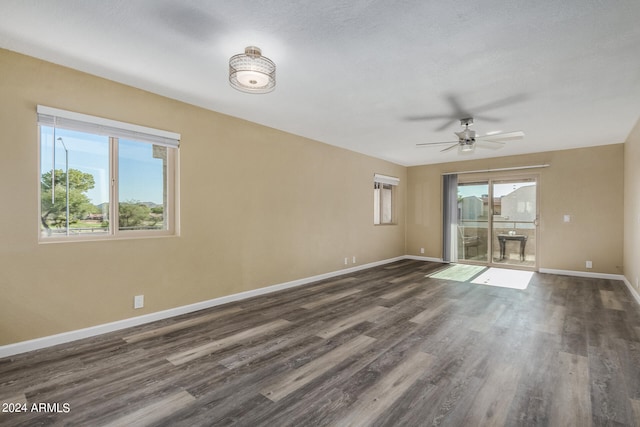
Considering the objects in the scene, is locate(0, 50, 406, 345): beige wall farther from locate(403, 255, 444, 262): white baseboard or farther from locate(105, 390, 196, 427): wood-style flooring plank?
locate(403, 255, 444, 262): white baseboard

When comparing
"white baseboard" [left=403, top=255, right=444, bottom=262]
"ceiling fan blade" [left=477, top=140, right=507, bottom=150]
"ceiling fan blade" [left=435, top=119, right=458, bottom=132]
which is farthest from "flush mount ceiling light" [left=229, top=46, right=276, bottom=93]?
"white baseboard" [left=403, top=255, right=444, bottom=262]

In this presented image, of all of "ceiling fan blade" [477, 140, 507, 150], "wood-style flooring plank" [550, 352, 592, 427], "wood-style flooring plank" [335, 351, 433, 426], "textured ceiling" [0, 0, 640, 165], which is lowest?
"wood-style flooring plank" [335, 351, 433, 426]

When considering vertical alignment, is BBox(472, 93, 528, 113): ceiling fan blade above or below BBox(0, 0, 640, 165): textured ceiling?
below

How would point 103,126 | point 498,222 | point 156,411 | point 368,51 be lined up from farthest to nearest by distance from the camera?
1. point 498,222
2. point 103,126
3. point 368,51
4. point 156,411

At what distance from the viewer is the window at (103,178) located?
2717 millimetres

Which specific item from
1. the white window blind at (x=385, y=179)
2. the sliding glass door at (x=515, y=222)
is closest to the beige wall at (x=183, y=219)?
the white window blind at (x=385, y=179)

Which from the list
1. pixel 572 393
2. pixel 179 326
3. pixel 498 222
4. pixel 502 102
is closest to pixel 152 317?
pixel 179 326

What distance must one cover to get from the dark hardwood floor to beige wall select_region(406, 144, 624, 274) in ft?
7.53

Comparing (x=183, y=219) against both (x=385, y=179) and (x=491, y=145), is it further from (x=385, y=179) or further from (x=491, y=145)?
(x=385, y=179)

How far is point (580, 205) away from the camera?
5637mm

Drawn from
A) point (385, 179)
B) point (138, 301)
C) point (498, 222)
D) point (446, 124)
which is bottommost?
point (138, 301)

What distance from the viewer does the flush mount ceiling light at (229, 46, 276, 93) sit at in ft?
7.39

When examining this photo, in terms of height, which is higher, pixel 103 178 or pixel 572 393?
pixel 103 178

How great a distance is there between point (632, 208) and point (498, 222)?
228 cm
